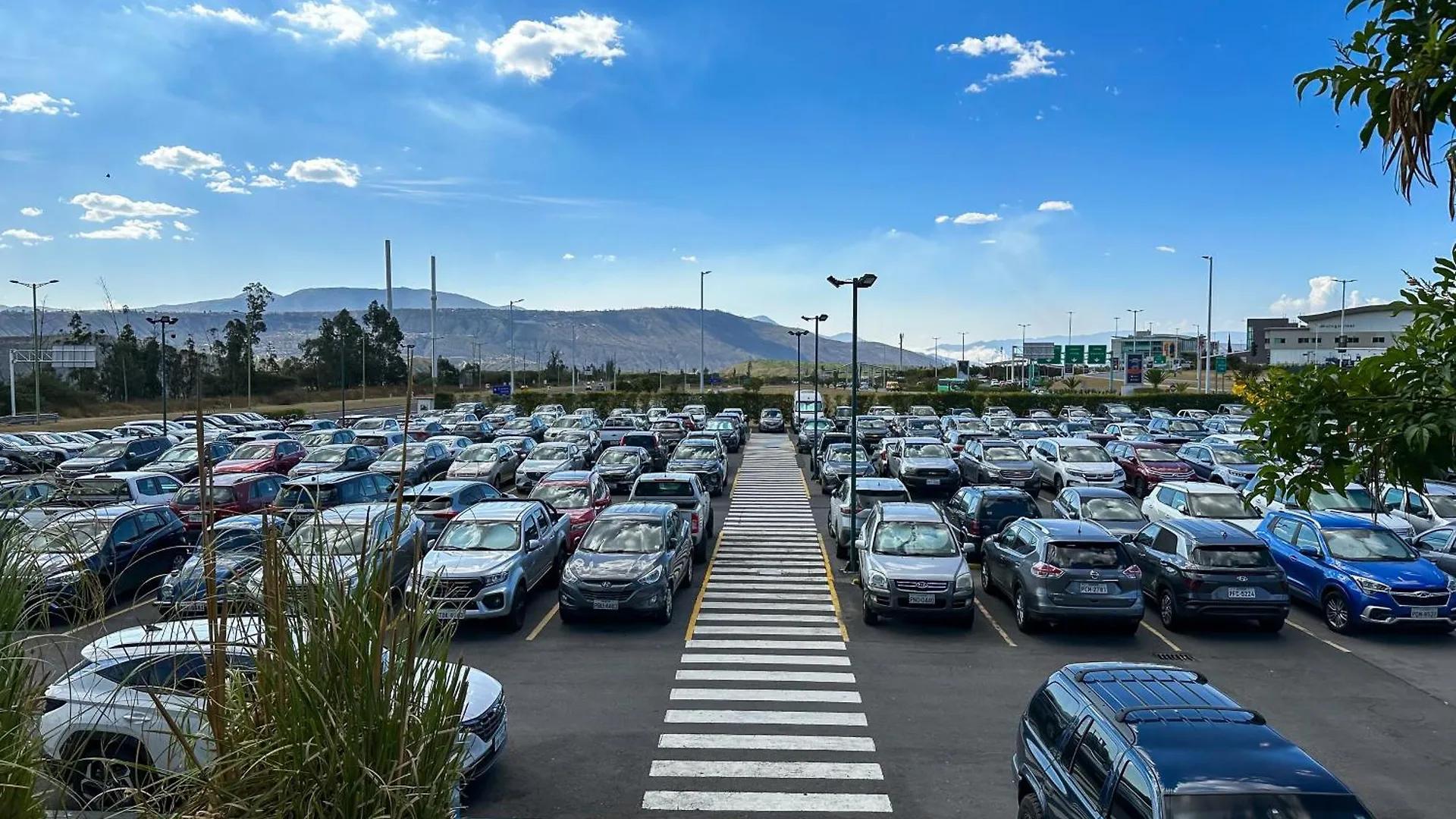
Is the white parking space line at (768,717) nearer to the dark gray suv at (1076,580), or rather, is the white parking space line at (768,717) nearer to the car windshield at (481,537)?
the dark gray suv at (1076,580)

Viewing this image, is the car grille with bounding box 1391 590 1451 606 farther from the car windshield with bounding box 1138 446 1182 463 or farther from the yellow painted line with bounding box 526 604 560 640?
the car windshield with bounding box 1138 446 1182 463

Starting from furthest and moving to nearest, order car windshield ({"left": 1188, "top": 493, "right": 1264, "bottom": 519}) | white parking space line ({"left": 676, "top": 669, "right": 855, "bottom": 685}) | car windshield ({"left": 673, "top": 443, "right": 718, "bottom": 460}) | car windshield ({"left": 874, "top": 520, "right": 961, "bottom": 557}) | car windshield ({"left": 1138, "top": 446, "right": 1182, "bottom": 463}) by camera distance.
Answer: car windshield ({"left": 673, "top": 443, "right": 718, "bottom": 460}) < car windshield ({"left": 1138, "top": 446, "right": 1182, "bottom": 463}) < car windshield ({"left": 1188, "top": 493, "right": 1264, "bottom": 519}) < car windshield ({"left": 874, "top": 520, "right": 961, "bottom": 557}) < white parking space line ({"left": 676, "top": 669, "right": 855, "bottom": 685})

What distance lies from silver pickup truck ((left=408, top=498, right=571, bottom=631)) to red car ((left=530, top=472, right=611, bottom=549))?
70.8 inches

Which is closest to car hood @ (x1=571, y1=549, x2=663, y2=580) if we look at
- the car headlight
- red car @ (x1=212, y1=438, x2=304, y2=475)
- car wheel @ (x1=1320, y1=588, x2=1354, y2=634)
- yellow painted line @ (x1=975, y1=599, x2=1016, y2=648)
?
yellow painted line @ (x1=975, y1=599, x2=1016, y2=648)

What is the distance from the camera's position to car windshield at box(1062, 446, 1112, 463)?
28984 mm

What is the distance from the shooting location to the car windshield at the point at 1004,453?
97.0 ft


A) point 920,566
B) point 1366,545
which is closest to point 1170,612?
point 1366,545

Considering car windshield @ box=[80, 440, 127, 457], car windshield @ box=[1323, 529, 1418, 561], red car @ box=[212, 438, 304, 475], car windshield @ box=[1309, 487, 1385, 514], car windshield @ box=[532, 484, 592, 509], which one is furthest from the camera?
car windshield @ box=[80, 440, 127, 457]

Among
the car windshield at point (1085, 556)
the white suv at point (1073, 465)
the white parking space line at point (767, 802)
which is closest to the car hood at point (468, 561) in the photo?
the white parking space line at point (767, 802)

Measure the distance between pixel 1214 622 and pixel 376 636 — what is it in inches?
596

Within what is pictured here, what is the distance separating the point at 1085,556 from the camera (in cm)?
1407

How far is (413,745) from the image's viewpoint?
11.3 ft

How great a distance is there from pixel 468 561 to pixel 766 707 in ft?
18.9

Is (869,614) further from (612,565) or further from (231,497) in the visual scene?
(231,497)
